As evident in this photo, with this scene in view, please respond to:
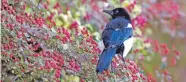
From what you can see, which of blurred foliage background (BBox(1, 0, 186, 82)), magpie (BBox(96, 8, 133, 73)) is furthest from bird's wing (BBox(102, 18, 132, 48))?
blurred foliage background (BBox(1, 0, 186, 82))

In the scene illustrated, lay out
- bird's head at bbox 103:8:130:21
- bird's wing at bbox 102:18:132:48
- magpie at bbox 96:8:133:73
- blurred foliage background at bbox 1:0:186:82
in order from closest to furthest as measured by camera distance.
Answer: blurred foliage background at bbox 1:0:186:82 → magpie at bbox 96:8:133:73 → bird's wing at bbox 102:18:132:48 → bird's head at bbox 103:8:130:21

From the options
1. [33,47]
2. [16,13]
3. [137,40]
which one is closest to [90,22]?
[137,40]

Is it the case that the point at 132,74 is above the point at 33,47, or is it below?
below

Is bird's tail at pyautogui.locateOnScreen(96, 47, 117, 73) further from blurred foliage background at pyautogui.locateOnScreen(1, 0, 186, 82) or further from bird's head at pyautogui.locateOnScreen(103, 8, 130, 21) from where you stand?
bird's head at pyautogui.locateOnScreen(103, 8, 130, 21)

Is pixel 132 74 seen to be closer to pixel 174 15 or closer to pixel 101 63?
pixel 101 63

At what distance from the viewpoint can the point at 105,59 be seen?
5.80 metres

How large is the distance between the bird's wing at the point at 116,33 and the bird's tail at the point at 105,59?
0.09 m

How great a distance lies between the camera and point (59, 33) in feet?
20.5

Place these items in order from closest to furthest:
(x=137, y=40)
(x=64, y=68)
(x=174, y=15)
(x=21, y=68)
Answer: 1. (x=21, y=68)
2. (x=64, y=68)
3. (x=137, y=40)
4. (x=174, y=15)

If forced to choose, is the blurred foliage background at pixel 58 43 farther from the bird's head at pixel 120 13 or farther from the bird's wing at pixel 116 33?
the bird's head at pixel 120 13

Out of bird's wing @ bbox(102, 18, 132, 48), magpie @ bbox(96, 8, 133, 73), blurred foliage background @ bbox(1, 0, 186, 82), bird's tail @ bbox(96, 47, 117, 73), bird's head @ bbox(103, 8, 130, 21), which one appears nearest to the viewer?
blurred foliage background @ bbox(1, 0, 186, 82)

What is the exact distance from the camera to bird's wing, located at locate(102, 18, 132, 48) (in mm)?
6125

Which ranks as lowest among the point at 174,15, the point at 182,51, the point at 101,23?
the point at 182,51

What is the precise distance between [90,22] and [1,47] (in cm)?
320
